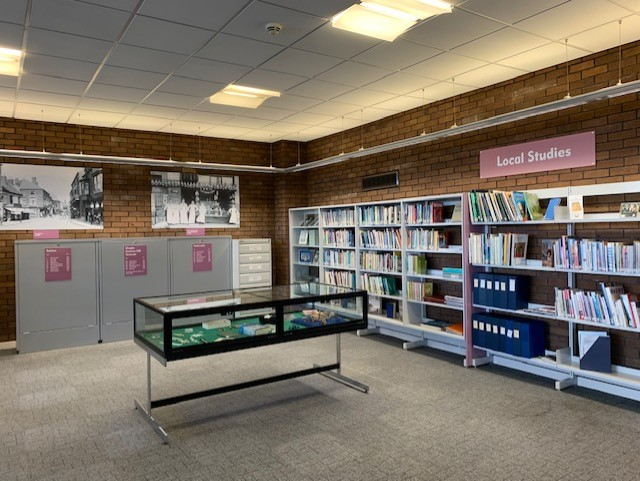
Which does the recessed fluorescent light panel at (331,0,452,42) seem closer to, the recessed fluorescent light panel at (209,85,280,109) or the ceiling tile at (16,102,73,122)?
the recessed fluorescent light panel at (209,85,280,109)

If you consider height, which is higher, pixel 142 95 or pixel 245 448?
pixel 142 95

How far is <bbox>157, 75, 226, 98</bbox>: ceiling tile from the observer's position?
17.1 feet

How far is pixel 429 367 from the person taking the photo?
536 centimetres

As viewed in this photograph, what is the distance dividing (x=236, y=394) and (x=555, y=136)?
4.06 meters

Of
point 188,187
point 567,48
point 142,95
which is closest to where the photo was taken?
point 567,48

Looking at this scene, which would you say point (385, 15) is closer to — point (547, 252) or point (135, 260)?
point (547, 252)

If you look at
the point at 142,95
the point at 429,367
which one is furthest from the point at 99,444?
the point at 142,95

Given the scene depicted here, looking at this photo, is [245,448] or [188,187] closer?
[245,448]

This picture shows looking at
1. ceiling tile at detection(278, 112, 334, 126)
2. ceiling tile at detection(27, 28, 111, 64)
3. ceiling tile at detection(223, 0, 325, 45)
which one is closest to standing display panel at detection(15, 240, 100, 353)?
ceiling tile at detection(27, 28, 111, 64)

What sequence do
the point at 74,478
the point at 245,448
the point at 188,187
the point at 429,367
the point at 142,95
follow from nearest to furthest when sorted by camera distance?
1. the point at 74,478
2. the point at 245,448
3. the point at 429,367
4. the point at 142,95
5. the point at 188,187

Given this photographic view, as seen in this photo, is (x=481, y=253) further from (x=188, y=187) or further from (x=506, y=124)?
(x=188, y=187)

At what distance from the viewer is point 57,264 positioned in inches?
258

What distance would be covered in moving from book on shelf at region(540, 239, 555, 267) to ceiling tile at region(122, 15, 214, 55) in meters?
3.61

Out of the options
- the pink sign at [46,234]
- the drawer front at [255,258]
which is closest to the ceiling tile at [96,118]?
the pink sign at [46,234]
